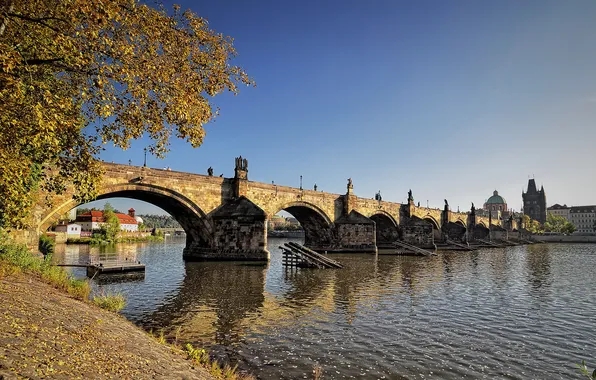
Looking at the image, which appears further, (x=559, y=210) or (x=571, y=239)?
(x=559, y=210)

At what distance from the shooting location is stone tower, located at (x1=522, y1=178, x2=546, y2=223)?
164 m

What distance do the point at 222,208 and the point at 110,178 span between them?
32.6 feet

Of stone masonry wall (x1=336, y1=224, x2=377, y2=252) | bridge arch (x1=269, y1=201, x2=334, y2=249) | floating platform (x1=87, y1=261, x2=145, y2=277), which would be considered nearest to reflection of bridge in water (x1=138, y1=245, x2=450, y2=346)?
floating platform (x1=87, y1=261, x2=145, y2=277)

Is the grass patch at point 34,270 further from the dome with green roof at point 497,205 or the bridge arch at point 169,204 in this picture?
the dome with green roof at point 497,205

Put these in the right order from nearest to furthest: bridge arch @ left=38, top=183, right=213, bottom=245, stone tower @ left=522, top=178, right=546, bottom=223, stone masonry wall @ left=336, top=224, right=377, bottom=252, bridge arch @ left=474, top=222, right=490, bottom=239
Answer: bridge arch @ left=38, top=183, right=213, bottom=245 < stone masonry wall @ left=336, top=224, right=377, bottom=252 < bridge arch @ left=474, top=222, right=490, bottom=239 < stone tower @ left=522, top=178, right=546, bottom=223

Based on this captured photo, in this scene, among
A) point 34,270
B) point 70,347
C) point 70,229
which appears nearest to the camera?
point 70,347

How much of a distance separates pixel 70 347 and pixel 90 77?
6236 mm

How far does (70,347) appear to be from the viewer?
5648 millimetres

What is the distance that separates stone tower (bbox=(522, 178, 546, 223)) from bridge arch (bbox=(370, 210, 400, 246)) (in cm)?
13951

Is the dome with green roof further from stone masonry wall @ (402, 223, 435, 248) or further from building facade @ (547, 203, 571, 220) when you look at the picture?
stone masonry wall @ (402, 223, 435, 248)

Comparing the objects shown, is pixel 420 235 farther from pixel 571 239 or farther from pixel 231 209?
pixel 571 239

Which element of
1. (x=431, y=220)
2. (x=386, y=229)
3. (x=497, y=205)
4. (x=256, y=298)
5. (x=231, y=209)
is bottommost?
(x=256, y=298)

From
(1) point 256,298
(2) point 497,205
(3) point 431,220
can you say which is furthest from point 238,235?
(2) point 497,205

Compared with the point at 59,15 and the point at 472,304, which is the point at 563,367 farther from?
the point at 59,15
